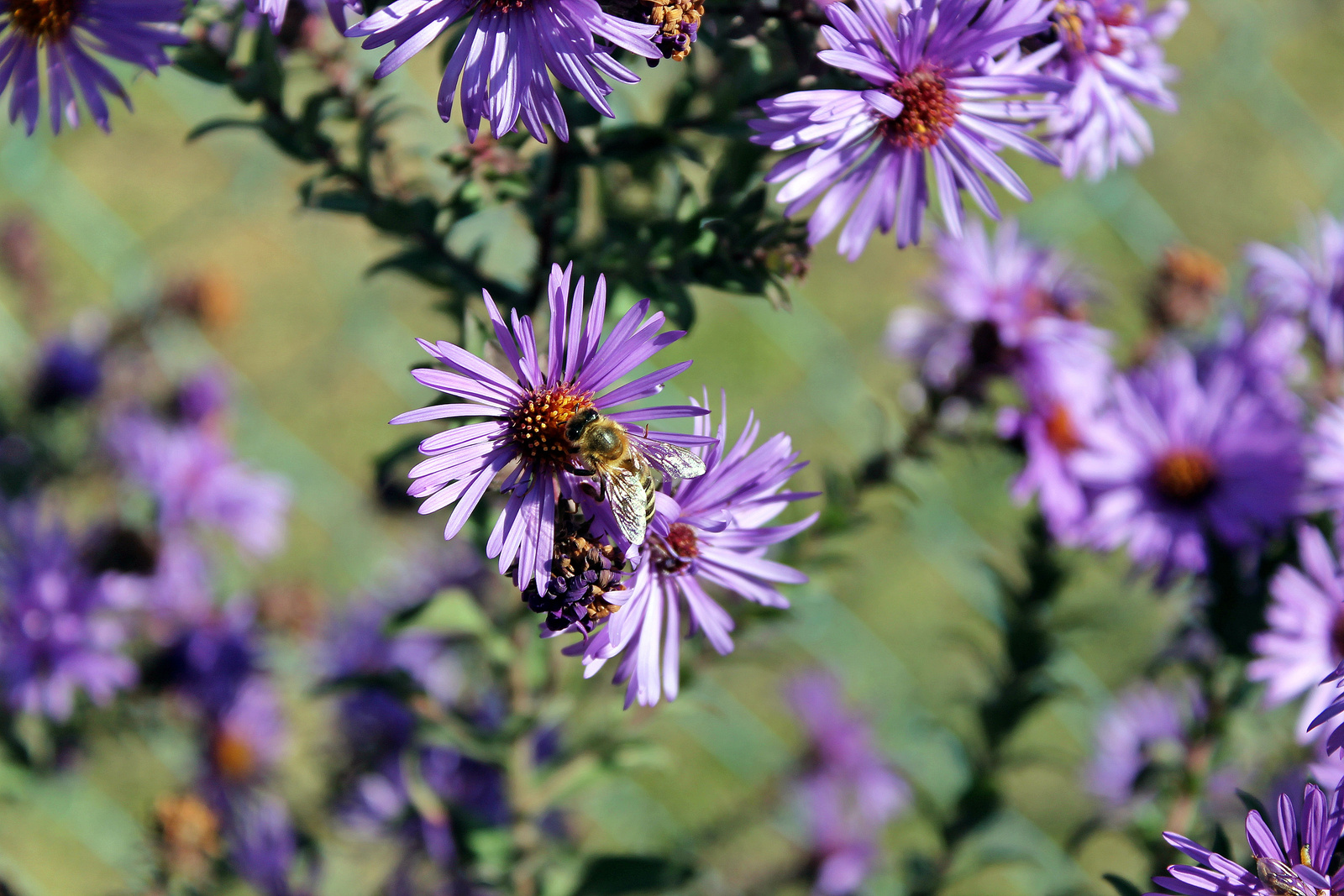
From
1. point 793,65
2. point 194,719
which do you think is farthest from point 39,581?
point 793,65

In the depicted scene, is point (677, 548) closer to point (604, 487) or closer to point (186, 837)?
point (604, 487)

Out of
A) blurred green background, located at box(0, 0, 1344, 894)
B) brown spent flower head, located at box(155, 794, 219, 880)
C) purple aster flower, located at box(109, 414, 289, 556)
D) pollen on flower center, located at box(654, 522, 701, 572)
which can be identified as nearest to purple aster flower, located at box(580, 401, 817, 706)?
pollen on flower center, located at box(654, 522, 701, 572)

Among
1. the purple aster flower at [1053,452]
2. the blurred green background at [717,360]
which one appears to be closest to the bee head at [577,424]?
the purple aster flower at [1053,452]

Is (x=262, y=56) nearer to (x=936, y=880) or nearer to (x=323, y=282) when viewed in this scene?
(x=936, y=880)

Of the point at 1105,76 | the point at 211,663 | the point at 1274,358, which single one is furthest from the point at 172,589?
the point at 1274,358

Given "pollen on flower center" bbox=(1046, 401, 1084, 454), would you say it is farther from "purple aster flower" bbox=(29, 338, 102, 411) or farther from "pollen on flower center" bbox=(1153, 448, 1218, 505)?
"purple aster flower" bbox=(29, 338, 102, 411)
